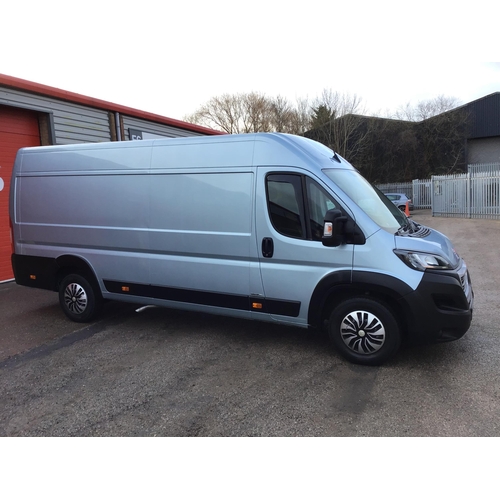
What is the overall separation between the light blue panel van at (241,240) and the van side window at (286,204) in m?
0.01

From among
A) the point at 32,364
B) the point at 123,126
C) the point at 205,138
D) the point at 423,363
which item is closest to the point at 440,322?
the point at 423,363

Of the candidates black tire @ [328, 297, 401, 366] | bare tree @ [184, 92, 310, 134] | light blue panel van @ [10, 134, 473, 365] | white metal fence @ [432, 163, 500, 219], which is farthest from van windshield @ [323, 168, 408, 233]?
bare tree @ [184, 92, 310, 134]

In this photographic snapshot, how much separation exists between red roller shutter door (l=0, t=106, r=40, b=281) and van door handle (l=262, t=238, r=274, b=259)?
6.99 m

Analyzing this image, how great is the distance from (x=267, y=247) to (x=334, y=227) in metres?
0.79

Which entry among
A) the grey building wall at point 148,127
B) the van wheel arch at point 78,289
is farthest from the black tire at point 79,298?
the grey building wall at point 148,127

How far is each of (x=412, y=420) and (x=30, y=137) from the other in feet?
31.3

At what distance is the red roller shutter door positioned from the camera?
893cm

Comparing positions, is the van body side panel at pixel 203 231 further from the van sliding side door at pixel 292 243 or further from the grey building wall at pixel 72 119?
the grey building wall at pixel 72 119

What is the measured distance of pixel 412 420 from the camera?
3258 millimetres

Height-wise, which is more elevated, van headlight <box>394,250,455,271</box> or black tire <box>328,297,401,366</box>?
van headlight <box>394,250,455,271</box>

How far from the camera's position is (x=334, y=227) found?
13.4 ft

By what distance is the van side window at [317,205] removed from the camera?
431cm

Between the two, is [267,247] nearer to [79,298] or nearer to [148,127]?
[79,298]

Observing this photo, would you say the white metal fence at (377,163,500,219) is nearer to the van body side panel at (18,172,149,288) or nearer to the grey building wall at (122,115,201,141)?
the grey building wall at (122,115,201,141)
